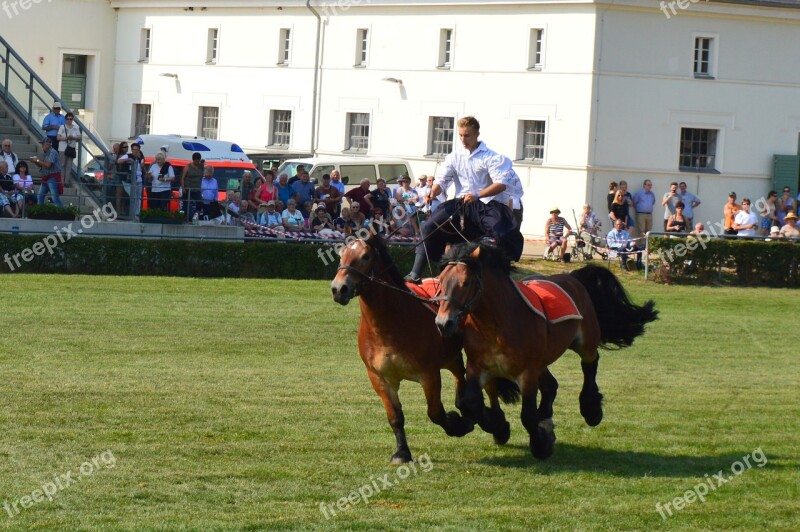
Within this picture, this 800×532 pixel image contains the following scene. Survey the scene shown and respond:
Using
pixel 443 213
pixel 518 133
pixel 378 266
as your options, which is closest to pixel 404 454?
pixel 378 266

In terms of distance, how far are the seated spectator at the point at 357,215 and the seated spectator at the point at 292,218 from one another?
112cm

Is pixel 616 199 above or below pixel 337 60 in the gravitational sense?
below

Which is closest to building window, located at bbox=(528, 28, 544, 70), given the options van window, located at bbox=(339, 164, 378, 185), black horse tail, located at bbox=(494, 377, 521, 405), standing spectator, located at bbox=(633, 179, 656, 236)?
standing spectator, located at bbox=(633, 179, 656, 236)

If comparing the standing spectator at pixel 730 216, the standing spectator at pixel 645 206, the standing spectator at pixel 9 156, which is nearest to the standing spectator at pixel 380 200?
the standing spectator at pixel 9 156

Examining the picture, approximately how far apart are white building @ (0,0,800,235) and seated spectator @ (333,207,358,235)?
1346cm

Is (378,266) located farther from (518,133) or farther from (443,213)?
(518,133)

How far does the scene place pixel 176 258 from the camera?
82.9ft

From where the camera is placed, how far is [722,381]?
1588cm

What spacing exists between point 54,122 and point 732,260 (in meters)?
15.0

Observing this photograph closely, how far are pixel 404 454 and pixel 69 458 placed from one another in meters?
2.49

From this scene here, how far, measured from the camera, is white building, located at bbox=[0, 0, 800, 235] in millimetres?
39844

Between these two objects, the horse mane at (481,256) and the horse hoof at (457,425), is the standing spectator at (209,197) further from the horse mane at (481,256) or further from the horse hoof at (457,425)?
the horse mane at (481,256)

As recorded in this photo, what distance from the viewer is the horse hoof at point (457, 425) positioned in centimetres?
1034

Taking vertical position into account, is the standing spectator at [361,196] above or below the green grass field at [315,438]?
above
